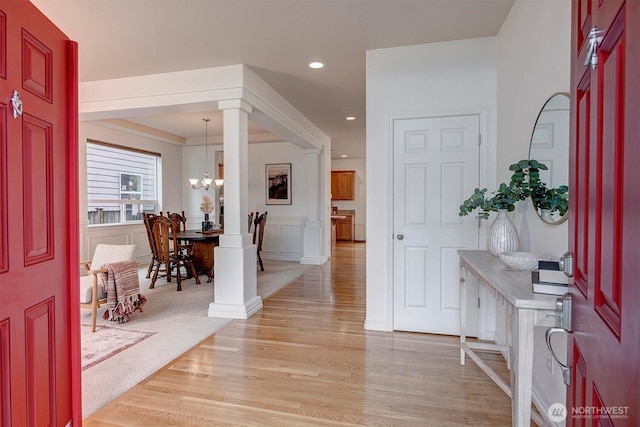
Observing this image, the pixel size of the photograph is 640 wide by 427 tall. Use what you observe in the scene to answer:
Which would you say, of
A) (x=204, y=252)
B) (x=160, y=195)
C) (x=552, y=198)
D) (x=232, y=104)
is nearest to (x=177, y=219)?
(x=204, y=252)

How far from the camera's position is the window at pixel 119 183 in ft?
19.3

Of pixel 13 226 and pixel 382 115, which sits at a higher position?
pixel 382 115

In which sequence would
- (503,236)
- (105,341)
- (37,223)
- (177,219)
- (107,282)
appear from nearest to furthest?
(37,223) → (503,236) → (105,341) → (107,282) → (177,219)

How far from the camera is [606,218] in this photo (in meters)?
0.67

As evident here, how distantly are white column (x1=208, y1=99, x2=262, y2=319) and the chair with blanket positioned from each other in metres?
0.81

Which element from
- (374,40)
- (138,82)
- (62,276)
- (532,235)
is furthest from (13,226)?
(138,82)

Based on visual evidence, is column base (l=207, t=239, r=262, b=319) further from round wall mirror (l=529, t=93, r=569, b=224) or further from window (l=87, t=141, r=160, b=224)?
window (l=87, t=141, r=160, b=224)

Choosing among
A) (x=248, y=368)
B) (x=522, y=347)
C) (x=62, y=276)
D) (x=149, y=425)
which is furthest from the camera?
(x=248, y=368)

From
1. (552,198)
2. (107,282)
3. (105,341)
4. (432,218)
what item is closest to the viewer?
(552,198)

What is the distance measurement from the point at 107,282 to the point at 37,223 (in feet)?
7.94

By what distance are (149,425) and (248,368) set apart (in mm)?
762

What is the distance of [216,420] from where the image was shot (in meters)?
1.93

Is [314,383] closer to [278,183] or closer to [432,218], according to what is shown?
[432,218]

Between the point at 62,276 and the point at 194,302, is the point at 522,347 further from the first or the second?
the point at 194,302
